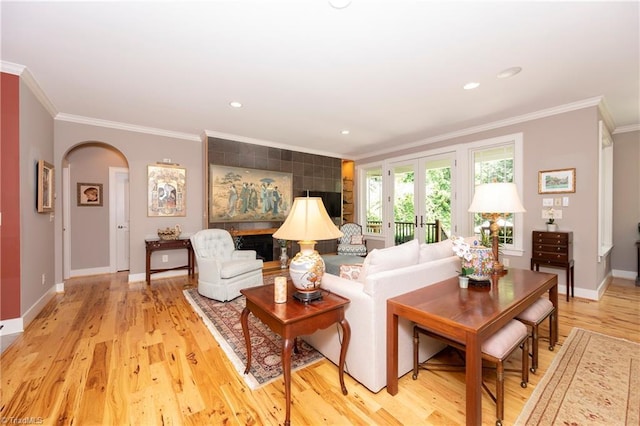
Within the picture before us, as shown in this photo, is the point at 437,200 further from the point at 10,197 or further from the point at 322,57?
the point at 10,197

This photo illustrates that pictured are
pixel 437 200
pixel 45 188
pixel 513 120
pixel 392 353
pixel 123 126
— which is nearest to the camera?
pixel 392 353

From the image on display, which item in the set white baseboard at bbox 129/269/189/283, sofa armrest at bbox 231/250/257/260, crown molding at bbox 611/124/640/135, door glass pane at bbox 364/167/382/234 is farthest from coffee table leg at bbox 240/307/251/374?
crown molding at bbox 611/124/640/135

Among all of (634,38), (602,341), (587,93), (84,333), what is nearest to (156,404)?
(84,333)

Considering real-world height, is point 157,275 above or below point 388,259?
below

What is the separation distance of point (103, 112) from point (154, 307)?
2.94 meters

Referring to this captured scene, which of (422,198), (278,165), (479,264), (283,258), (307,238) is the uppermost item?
(278,165)

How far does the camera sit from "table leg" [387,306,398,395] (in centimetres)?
170

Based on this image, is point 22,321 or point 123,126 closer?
point 22,321

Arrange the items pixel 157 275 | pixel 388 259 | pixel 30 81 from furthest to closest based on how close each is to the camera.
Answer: pixel 157 275 < pixel 30 81 < pixel 388 259

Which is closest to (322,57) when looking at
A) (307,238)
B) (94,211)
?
(307,238)

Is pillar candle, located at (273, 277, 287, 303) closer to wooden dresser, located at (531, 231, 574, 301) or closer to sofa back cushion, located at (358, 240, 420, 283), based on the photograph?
sofa back cushion, located at (358, 240, 420, 283)

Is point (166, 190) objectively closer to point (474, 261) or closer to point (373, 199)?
point (373, 199)

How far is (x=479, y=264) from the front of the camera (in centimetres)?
200

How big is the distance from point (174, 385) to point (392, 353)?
1.55 m
